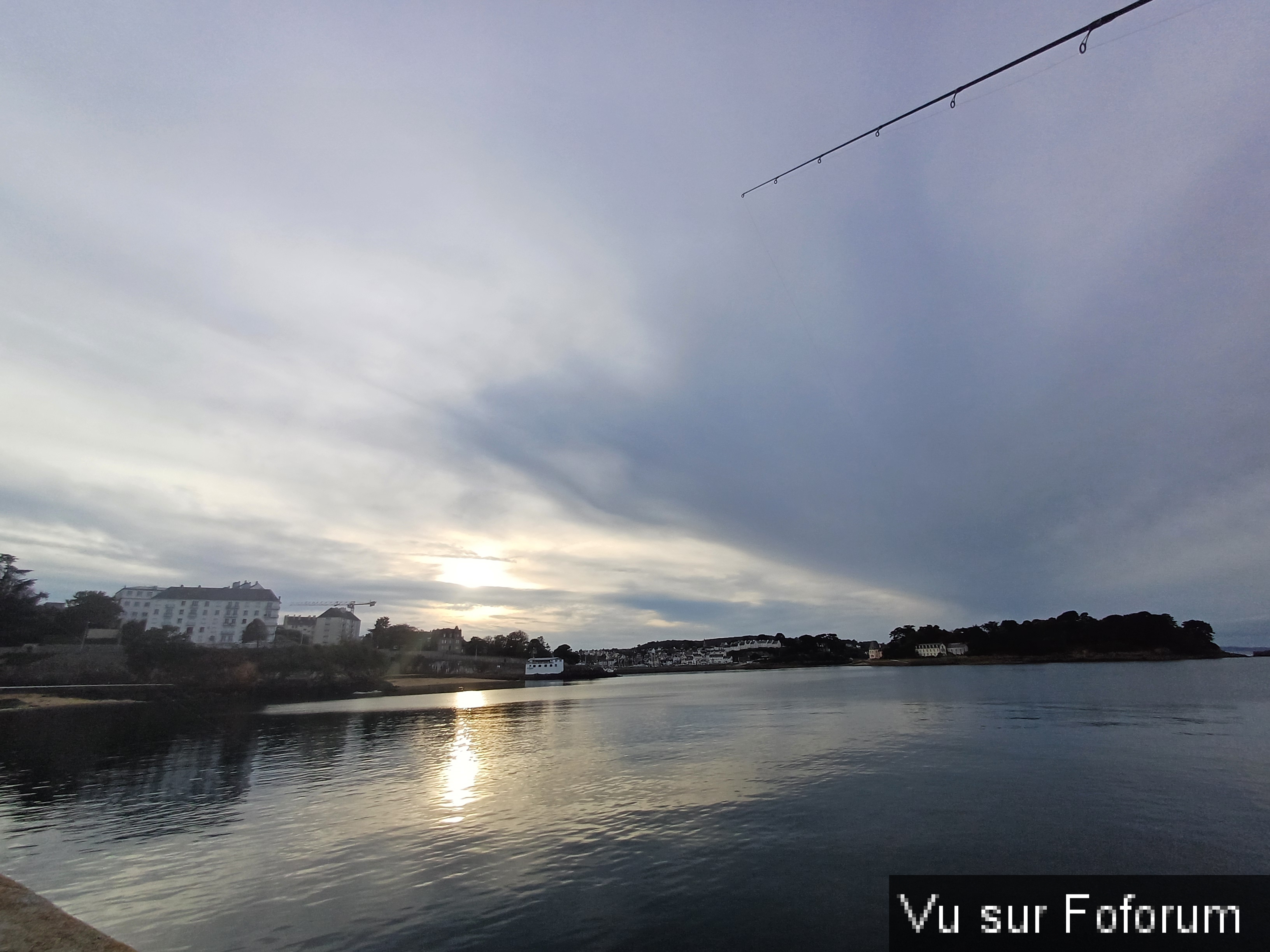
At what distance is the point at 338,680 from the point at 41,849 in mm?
124891

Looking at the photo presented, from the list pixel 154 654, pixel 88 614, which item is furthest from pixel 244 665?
pixel 88 614

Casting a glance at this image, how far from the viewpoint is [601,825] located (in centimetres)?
2578

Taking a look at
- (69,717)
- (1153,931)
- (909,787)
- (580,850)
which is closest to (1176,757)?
(909,787)

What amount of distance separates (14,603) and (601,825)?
145 m

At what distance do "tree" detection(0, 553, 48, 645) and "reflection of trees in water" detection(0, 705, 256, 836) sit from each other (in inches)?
2251

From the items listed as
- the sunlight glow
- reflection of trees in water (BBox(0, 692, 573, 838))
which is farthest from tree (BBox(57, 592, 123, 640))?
the sunlight glow

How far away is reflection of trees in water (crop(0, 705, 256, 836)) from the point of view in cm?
2947

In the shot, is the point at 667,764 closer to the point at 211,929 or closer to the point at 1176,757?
the point at 211,929

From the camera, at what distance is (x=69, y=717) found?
71.1m

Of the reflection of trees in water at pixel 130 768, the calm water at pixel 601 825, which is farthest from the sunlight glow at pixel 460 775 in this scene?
the reflection of trees in water at pixel 130 768

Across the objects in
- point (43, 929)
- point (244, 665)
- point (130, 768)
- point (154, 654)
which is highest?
point (154, 654)

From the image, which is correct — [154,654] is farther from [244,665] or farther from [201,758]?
[201,758]

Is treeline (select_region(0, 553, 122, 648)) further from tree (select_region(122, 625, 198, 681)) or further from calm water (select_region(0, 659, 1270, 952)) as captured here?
calm water (select_region(0, 659, 1270, 952))

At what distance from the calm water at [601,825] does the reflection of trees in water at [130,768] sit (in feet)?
1.13
